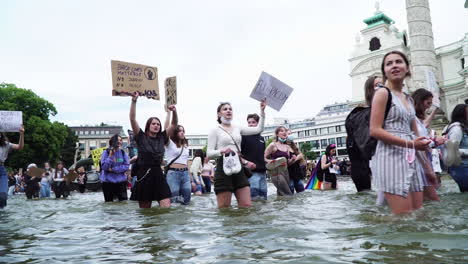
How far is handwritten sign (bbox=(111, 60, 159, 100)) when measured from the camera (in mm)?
7355

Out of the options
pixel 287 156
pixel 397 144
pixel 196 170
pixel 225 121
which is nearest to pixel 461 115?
pixel 225 121

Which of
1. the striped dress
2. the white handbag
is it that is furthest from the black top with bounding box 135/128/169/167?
the striped dress

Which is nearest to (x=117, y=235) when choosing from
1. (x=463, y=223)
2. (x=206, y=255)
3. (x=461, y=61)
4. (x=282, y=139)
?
(x=206, y=255)

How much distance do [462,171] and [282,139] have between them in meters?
3.93

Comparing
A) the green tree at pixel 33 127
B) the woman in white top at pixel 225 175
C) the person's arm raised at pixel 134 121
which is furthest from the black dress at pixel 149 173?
the green tree at pixel 33 127

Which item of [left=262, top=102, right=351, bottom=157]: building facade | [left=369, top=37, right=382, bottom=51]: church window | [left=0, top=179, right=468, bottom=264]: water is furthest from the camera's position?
[left=262, top=102, right=351, bottom=157]: building facade

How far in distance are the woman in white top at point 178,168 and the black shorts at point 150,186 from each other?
4.32ft

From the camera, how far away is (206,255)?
Result: 297cm

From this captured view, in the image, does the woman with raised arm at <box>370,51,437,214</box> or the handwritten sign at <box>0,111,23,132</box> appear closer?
the woman with raised arm at <box>370,51,437,214</box>

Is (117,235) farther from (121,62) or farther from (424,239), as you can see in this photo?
(121,62)

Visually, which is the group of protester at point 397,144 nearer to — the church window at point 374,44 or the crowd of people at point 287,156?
the crowd of people at point 287,156

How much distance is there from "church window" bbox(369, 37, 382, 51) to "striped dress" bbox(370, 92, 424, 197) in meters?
81.9

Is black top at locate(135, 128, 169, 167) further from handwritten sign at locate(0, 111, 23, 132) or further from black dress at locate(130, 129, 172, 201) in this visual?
handwritten sign at locate(0, 111, 23, 132)

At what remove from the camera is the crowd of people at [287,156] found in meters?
3.61
